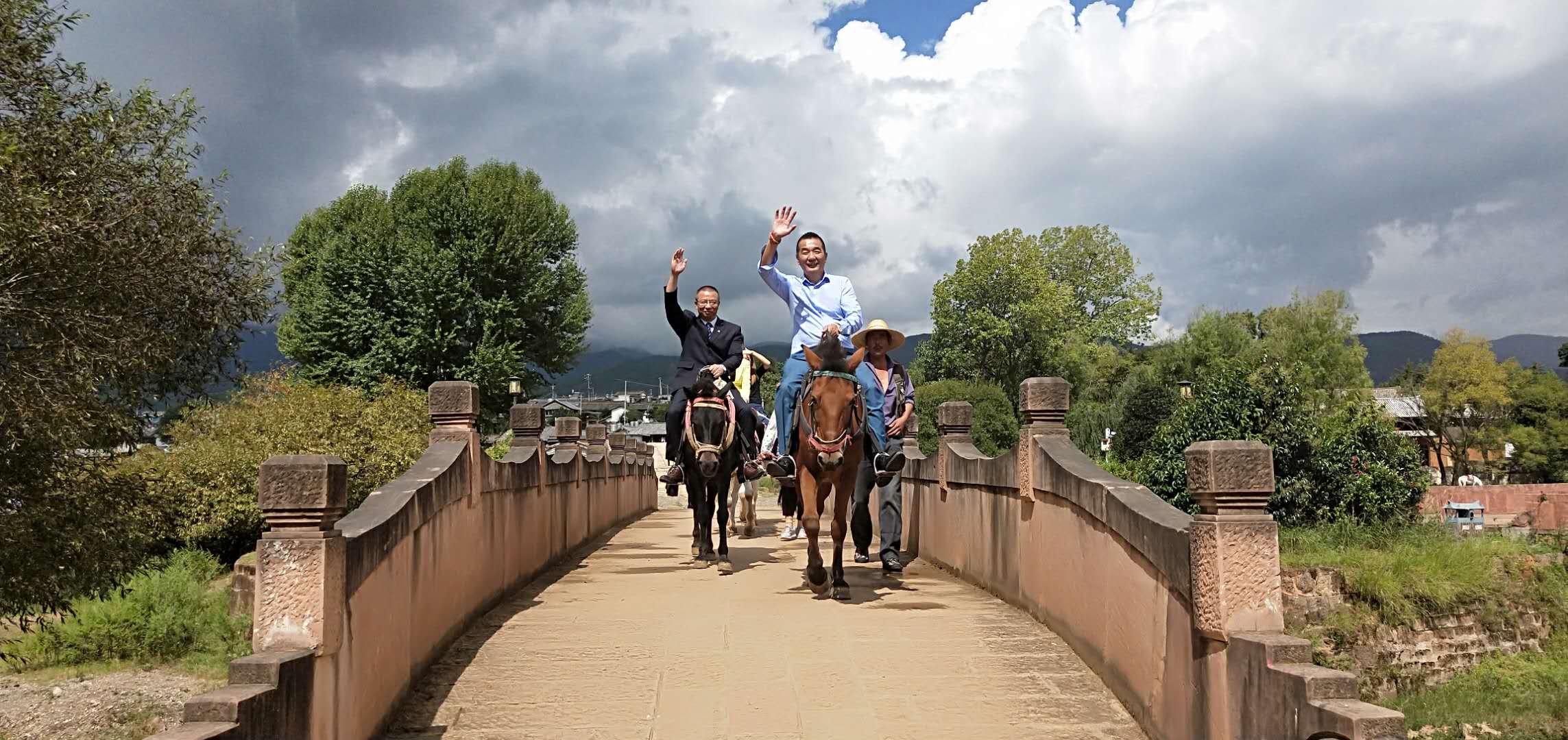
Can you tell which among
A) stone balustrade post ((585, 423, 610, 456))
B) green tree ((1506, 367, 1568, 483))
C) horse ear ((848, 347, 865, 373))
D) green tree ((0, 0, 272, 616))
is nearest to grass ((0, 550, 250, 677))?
green tree ((0, 0, 272, 616))

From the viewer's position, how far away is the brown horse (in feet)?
28.8

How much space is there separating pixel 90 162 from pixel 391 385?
15.7 m

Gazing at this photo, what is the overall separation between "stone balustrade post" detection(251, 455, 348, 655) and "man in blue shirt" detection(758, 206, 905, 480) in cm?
504

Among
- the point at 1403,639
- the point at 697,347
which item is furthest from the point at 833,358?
the point at 1403,639

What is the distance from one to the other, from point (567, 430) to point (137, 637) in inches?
250

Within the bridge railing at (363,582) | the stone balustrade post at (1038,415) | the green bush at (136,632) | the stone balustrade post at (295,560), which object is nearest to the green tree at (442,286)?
the green bush at (136,632)

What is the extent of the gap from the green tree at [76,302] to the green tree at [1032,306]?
52.7m

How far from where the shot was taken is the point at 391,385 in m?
27.2

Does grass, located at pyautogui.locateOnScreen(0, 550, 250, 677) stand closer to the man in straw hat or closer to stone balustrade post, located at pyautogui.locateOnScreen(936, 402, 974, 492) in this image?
the man in straw hat

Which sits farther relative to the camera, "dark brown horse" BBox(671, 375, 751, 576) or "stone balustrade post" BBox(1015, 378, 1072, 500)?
"dark brown horse" BBox(671, 375, 751, 576)

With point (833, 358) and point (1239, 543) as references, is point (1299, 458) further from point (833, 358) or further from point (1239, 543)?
point (1239, 543)

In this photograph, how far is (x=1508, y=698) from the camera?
747 inches

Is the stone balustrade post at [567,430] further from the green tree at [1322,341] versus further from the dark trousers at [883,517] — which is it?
the green tree at [1322,341]

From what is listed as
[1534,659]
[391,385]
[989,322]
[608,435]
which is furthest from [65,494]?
[989,322]
